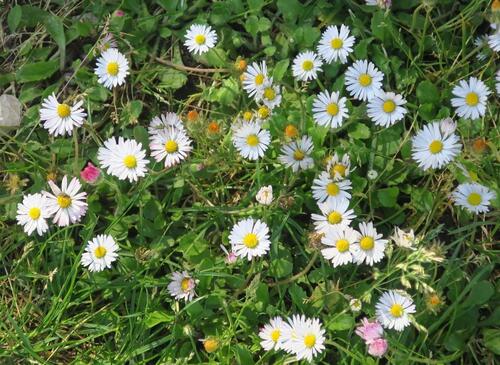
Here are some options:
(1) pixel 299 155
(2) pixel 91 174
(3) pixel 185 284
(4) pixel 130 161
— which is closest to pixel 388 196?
(1) pixel 299 155

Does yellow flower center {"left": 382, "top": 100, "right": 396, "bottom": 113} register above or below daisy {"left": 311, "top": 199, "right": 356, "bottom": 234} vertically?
above

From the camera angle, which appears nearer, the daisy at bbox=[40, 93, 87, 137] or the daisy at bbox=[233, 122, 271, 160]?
the daisy at bbox=[233, 122, 271, 160]

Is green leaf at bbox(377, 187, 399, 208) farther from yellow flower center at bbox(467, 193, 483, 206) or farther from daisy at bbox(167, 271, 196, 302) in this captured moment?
daisy at bbox(167, 271, 196, 302)

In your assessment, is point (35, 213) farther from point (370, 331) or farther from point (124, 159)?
point (370, 331)

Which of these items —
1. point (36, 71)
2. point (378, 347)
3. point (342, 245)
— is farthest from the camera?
point (36, 71)

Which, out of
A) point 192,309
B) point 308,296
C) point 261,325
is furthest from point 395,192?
point 192,309

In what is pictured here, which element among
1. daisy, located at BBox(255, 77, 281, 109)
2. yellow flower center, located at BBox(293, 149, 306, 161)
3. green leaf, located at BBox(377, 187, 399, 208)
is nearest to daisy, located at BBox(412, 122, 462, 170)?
green leaf, located at BBox(377, 187, 399, 208)

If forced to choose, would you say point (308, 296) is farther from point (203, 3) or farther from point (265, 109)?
point (203, 3)
